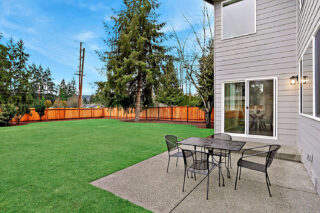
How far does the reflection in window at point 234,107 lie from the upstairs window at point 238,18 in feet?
5.73

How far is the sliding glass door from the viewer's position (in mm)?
4883

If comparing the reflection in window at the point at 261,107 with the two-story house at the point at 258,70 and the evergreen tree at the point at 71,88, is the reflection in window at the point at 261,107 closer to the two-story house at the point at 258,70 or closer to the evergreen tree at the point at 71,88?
the two-story house at the point at 258,70

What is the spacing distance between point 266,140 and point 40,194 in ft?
18.3

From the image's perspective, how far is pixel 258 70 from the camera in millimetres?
4992

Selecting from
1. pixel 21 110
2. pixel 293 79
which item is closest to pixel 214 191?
pixel 293 79

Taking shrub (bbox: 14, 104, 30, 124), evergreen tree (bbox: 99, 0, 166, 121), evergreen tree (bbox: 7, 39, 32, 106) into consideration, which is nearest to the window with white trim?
evergreen tree (bbox: 99, 0, 166, 121)

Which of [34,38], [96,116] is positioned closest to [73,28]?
[34,38]

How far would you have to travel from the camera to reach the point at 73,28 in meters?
21.0

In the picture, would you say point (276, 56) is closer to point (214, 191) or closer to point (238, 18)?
point (238, 18)

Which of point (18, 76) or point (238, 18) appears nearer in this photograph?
point (238, 18)

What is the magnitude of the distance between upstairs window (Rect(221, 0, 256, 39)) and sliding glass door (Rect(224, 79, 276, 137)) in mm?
1720

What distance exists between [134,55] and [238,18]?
864 cm

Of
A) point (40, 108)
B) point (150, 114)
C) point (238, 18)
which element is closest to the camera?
point (238, 18)

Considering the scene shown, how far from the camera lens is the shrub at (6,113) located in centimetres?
1045
